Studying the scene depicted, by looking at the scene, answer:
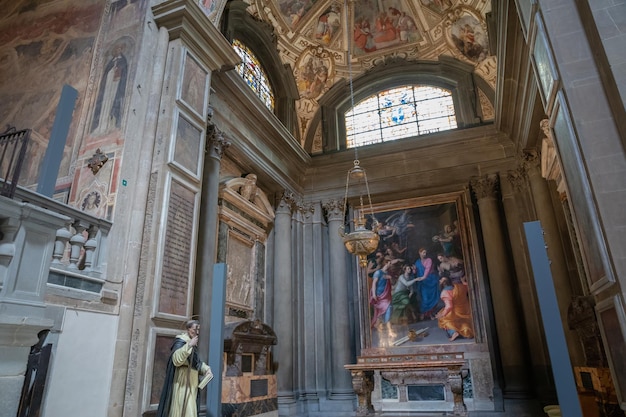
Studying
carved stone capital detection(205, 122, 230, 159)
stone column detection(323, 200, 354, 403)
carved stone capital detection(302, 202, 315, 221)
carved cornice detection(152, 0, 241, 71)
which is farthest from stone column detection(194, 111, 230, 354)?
stone column detection(323, 200, 354, 403)

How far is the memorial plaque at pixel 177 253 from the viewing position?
581 centimetres

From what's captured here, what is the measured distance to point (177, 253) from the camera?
6.11 meters

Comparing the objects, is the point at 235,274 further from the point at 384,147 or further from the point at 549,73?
the point at 549,73

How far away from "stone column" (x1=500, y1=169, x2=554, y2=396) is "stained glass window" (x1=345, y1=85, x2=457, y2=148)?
2.48m

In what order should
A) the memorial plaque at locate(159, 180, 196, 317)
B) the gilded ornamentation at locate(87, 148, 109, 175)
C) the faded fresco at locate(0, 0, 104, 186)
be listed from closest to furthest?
the memorial plaque at locate(159, 180, 196, 317)
the gilded ornamentation at locate(87, 148, 109, 175)
the faded fresco at locate(0, 0, 104, 186)

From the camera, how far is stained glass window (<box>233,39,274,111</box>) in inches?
419

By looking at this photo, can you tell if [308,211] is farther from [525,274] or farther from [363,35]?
[525,274]

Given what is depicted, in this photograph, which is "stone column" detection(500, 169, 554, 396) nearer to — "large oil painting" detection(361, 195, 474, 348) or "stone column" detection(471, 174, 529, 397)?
"stone column" detection(471, 174, 529, 397)

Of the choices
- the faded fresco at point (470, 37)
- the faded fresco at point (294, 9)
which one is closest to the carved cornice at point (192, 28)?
the faded fresco at point (294, 9)

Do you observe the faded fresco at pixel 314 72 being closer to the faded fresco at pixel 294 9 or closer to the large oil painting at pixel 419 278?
the faded fresco at pixel 294 9

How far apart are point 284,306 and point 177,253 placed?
15.8 feet

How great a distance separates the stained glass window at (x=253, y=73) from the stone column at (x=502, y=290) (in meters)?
5.79

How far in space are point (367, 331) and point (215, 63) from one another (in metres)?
7.17

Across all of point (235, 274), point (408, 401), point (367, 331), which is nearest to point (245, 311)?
point (235, 274)
